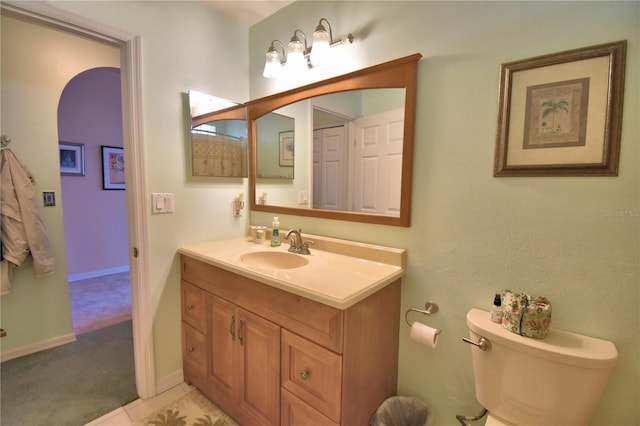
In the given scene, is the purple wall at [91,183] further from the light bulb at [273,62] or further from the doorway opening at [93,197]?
the light bulb at [273,62]

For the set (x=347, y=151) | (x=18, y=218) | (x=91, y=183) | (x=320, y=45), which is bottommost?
(x=18, y=218)

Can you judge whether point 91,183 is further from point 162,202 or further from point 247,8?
point 247,8

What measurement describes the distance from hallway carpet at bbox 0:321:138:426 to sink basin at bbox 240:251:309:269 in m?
1.06

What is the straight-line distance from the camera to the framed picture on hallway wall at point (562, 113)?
0.90 m

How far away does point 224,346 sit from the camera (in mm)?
1478

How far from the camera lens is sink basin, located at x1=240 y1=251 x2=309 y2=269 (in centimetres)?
160

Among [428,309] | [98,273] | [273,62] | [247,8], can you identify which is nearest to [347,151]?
[273,62]

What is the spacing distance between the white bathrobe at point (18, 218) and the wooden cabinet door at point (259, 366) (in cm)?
170

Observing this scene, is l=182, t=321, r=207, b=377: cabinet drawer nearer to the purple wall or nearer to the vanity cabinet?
the vanity cabinet

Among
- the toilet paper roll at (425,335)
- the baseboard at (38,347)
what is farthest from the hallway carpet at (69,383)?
the toilet paper roll at (425,335)

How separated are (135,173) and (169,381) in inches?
50.3

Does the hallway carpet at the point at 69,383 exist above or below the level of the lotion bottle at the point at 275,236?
below

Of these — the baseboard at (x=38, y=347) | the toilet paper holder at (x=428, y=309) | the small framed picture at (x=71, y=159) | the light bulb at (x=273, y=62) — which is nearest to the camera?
the toilet paper holder at (x=428, y=309)

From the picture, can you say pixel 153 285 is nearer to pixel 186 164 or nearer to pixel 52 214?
pixel 186 164
